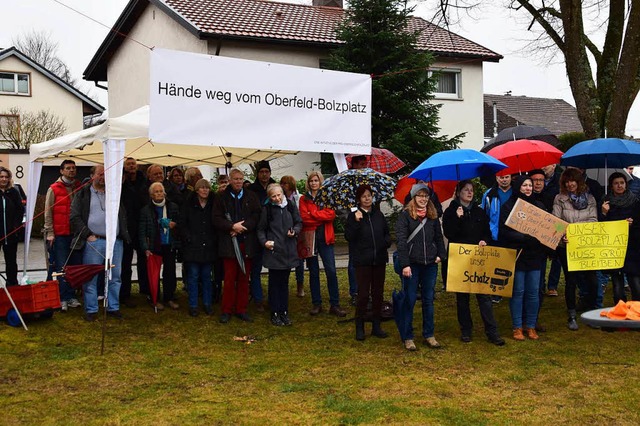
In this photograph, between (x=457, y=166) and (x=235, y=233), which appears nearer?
(x=457, y=166)

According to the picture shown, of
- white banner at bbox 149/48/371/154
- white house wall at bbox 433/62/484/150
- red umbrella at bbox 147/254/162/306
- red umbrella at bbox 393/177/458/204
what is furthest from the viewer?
white house wall at bbox 433/62/484/150

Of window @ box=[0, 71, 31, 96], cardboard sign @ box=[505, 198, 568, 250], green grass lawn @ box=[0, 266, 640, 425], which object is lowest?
green grass lawn @ box=[0, 266, 640, 425]

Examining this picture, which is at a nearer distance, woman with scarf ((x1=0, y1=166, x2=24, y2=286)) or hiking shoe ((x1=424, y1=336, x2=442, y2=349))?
hiking shoe ((x1=424, y1=336, x2=442, y2=349))

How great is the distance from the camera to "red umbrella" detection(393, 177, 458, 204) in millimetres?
9633

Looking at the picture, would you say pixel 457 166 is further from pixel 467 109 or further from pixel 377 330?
pixel 467 109

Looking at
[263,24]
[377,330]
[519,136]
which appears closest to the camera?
[377,330]

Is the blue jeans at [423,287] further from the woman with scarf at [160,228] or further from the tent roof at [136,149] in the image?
the woman with scarf at [160,228]

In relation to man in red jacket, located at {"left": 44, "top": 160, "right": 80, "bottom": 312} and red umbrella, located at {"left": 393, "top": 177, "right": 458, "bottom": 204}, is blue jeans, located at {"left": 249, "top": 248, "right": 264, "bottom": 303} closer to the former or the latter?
red umbrella, located at {"left": 393, "top": 177, "right": 458, "bottom": 204}

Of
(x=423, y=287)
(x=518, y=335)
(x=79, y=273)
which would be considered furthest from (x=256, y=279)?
(x=518, y=335)

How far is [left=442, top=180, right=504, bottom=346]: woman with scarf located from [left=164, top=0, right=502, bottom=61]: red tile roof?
14.0 meters

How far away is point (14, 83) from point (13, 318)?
36223 mm

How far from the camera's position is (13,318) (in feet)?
27.8

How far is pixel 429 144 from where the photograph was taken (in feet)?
64.0

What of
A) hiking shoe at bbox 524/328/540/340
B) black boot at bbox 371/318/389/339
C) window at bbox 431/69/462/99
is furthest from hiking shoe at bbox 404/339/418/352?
window at bbox 431/69/462/99
